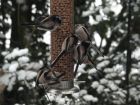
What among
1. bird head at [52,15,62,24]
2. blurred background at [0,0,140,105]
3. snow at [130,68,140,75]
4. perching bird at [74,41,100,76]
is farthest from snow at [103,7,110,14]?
perching bird at [74,41,100,76]

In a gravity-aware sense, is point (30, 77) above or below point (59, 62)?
below

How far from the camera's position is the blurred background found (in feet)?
15.1

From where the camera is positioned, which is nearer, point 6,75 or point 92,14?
point 6,75

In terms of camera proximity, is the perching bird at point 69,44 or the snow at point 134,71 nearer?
the perching bird at point 69,44

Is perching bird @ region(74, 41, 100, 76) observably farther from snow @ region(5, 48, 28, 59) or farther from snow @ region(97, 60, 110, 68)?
snow @ region(97, 60, 110, 68)

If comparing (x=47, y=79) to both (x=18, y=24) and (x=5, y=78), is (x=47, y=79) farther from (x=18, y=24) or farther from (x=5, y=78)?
(x=18, y=24)

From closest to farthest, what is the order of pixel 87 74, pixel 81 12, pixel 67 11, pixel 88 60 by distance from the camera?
pixel 88 60 → pixel 67 11 → pixel 87 74 → pixel 81 12

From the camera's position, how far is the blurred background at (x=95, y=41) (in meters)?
4.62

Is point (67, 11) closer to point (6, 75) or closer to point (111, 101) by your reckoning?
point (6, 75)

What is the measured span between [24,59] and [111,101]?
45.5 inches

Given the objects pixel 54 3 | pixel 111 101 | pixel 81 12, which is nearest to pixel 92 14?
pixel 81 12

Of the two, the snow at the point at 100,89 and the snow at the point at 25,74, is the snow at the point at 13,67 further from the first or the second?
the snow at the point at 100,89

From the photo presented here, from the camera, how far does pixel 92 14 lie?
476 centimetres

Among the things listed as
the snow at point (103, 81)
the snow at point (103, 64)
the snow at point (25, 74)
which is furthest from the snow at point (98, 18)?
the snow at point (25, 74)
